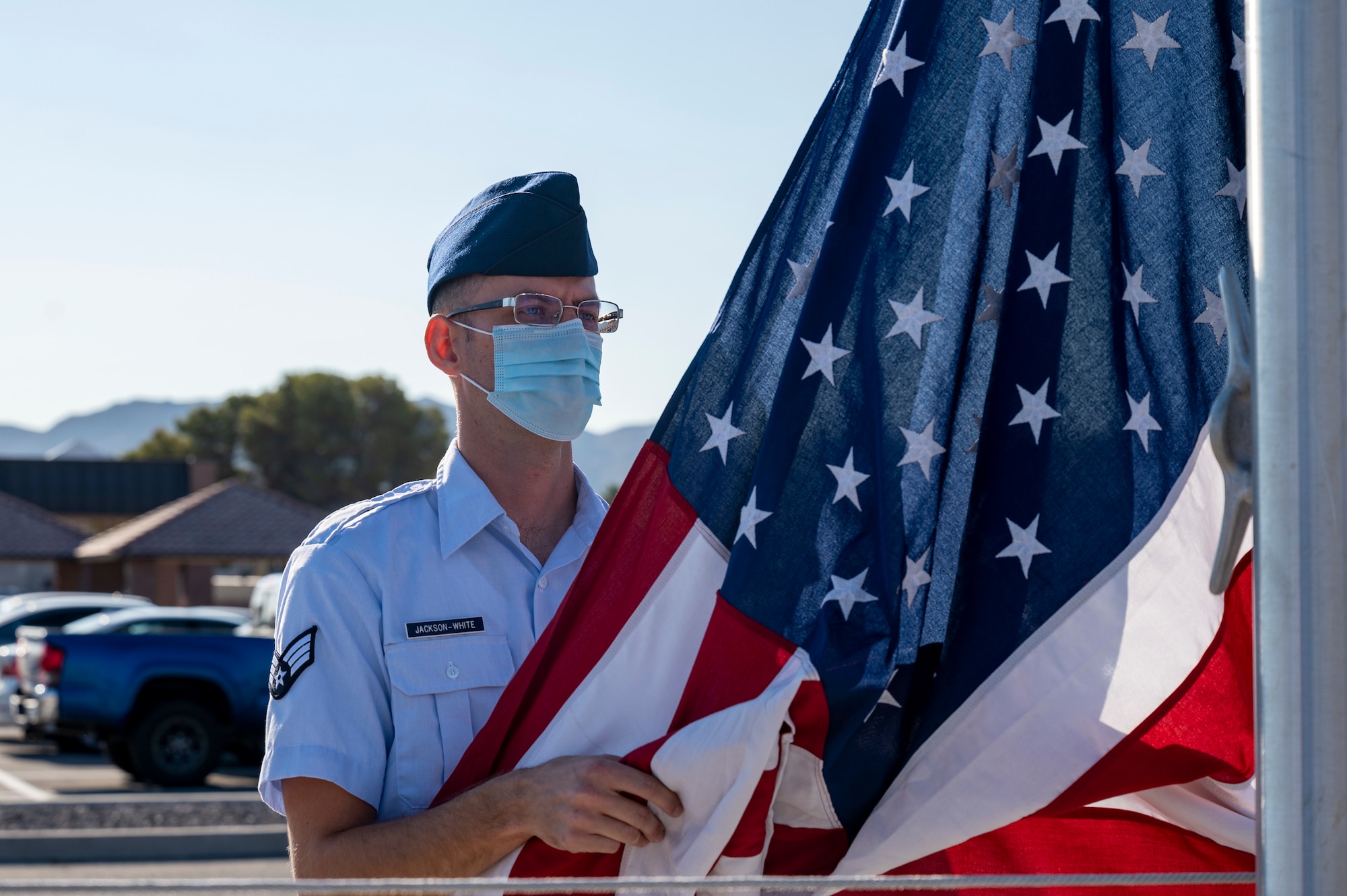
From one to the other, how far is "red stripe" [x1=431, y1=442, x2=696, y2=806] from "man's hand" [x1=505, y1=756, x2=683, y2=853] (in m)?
0.18

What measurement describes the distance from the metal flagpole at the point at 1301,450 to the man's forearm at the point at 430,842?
1138 millimetres

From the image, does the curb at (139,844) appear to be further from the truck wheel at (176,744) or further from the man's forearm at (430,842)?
the man's forearm at (430,842)

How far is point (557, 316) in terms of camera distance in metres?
2.72

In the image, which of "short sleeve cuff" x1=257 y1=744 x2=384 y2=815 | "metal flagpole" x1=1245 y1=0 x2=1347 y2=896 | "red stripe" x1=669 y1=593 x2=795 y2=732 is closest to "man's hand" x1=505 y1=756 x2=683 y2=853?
"red stripe" x1=669 y1=593 x2=795 y2=732

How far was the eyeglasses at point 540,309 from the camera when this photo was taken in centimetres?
268

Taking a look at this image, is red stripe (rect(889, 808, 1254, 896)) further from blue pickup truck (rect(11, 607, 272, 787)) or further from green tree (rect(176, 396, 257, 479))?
green tree (rect(176, 396, 257, 479))

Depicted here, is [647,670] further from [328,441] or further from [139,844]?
[328,441]

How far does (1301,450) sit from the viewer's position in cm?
119

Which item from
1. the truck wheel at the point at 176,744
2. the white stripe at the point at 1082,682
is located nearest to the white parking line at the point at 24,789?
the truck wheel at the point at 176,744

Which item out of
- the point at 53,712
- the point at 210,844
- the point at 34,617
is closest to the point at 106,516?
the point at 34,617

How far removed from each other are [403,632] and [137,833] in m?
7.82

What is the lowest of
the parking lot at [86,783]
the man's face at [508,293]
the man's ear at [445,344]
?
the parking lot at [86,783]

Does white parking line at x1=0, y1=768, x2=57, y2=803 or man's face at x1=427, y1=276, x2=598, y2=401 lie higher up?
man's face at x1=427, y1=276, x2=598, y2=401

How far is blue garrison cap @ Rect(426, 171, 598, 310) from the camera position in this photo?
266 cm
